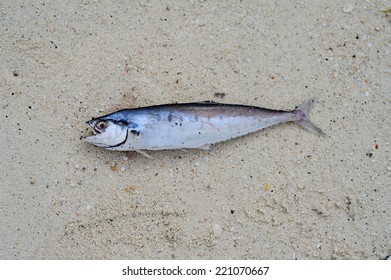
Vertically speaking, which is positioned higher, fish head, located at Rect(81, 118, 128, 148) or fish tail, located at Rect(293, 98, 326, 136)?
fish tail, located at Rect(293, 98, 326, 136)

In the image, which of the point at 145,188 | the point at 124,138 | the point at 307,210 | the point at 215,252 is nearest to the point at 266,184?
the point at 307,210

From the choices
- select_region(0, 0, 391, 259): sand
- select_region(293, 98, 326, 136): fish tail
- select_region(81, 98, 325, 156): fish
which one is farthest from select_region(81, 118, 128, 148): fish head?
select_region(293, 98, 326, 136): fish tail

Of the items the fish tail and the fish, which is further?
the fish tail

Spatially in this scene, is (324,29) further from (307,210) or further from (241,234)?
(241,234)

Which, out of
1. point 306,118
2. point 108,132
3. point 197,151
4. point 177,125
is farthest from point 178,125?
point 306,118

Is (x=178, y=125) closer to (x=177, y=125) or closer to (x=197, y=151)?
(x=177, y=125)

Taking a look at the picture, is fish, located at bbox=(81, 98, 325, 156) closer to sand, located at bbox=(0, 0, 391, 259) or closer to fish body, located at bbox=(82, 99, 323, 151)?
fish body, located at bbox=(82, 99, 323, 151)
